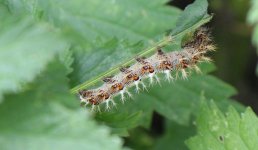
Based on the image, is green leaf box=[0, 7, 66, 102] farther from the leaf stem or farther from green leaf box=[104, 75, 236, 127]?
green leaf box=[104, 75, 236, 127]

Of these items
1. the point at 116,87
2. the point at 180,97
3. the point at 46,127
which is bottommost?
the point at 180,97

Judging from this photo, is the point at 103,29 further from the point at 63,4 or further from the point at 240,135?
the point at 240,135

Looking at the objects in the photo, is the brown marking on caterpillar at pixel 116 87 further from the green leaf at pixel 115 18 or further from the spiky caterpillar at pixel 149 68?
the green leaf at pixel 115 18

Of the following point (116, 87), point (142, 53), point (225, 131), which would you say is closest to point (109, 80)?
point (116, 87)

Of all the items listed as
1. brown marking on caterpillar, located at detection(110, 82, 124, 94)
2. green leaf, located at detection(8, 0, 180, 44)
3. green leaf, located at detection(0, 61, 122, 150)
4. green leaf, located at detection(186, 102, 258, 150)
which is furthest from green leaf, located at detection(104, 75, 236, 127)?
green leaf, located at detection(0, 61, 122, 150)

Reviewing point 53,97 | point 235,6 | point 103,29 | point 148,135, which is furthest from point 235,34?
point 53,97

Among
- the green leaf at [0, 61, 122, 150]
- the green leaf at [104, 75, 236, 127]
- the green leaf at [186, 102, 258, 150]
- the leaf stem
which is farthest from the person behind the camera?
the green leaf at [104, 75, 236, 127]

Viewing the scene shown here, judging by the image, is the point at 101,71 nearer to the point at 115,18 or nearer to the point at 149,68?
the point at 149,68
